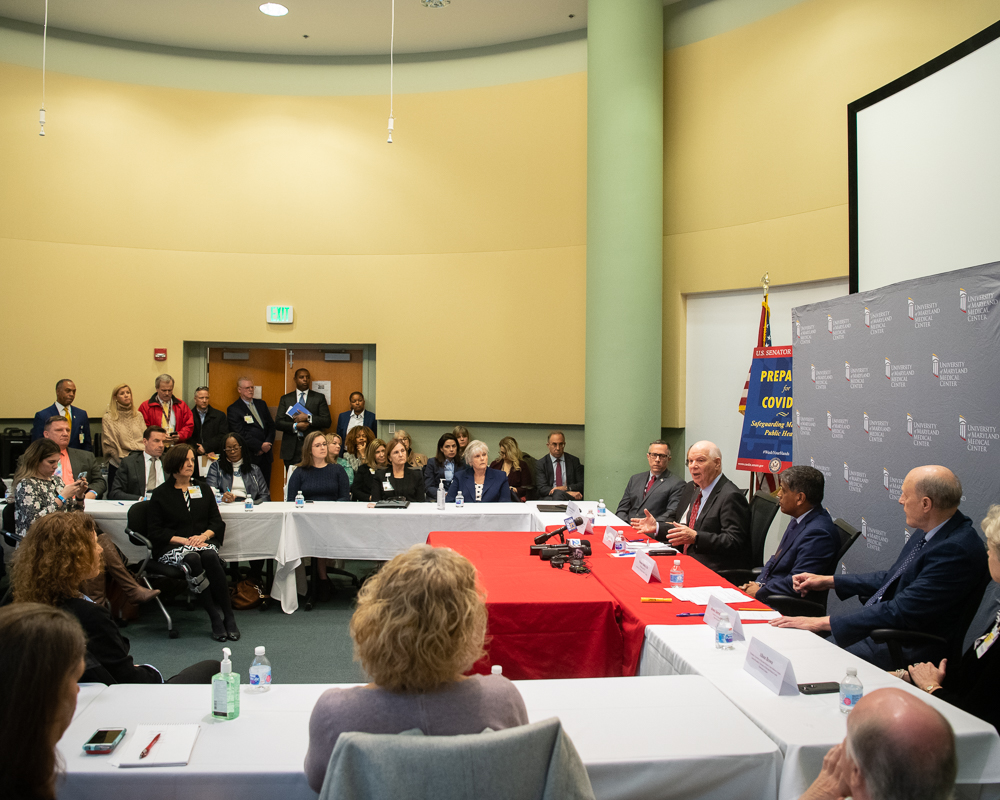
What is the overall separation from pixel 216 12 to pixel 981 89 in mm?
6958

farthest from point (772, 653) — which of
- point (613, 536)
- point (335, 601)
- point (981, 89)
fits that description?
point (335, 601)

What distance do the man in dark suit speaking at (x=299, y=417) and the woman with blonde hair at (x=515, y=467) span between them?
1955 mm

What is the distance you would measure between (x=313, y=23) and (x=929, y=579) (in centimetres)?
761

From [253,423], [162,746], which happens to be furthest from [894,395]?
[253,423]

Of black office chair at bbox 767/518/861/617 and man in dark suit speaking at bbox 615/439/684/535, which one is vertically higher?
man in dark suit speaking at bbox 615/439/684/535

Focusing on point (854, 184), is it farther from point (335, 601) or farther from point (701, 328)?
point (335, 601)

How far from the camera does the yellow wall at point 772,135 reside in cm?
550

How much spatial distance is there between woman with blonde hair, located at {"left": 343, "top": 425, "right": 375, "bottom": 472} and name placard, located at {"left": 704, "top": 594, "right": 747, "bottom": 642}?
15.3 feet

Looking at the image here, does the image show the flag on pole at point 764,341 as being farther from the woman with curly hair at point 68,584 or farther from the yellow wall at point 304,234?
the woman with curly hair at point 68,584

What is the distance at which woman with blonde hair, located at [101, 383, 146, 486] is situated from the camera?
7289 millimetres

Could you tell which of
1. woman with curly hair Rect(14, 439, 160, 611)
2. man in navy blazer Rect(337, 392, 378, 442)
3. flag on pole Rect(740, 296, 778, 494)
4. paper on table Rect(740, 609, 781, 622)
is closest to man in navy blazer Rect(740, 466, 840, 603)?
paper on table Rect(740, 609, 781, 622)

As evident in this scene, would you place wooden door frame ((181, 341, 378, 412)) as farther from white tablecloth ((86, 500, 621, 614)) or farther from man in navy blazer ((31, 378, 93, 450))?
white tablecloth ((86, 500, 621, 614))


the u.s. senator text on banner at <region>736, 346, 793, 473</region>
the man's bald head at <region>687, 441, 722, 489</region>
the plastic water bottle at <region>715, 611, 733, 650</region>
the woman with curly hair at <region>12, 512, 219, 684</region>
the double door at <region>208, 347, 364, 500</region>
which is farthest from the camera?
the double door at <region>208, 347, 364, 500</region>

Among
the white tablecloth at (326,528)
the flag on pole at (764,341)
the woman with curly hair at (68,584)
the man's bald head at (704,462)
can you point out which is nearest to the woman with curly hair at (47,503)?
the white tablecloth at (326,528)
